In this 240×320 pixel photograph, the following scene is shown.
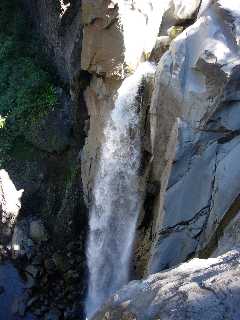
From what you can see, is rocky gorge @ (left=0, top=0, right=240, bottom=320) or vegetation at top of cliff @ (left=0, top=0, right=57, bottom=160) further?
vegetation at top of cliff @ (left=0, top=0, right=57, bottom=160)

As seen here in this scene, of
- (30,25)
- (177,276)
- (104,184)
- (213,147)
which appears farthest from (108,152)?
(30,25)

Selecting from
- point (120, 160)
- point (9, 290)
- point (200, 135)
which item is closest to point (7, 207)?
point (9, 290)

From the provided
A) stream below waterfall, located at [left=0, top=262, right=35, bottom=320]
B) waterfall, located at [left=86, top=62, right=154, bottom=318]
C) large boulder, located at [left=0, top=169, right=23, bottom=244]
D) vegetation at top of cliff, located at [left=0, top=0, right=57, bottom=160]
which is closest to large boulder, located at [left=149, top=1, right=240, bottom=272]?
waterfall, located at [left=86, top=62, right=154, bottom=318]

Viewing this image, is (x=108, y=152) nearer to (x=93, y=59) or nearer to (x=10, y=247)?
(x=93, y=59)

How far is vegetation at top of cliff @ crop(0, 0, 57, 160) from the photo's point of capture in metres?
13.7

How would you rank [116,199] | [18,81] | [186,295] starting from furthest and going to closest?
[18,81] → [116,199] → [186,295]

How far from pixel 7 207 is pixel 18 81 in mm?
4337

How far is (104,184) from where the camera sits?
10.4 metres

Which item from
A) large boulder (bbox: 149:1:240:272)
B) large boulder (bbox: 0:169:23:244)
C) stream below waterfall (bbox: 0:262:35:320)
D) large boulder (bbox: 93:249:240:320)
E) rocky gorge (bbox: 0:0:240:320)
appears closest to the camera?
large boulder (bbox: 93:249:240:320)

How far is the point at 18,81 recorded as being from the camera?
1459 centimetres

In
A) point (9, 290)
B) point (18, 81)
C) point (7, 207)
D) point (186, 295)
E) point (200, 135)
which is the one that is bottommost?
point (186, 295)

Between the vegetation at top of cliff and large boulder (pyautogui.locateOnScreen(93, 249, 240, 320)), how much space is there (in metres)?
10.2

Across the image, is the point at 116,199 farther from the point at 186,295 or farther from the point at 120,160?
the point at 186,295

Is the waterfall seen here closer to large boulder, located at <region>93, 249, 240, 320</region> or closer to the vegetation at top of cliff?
the vegetation at top of cliff
